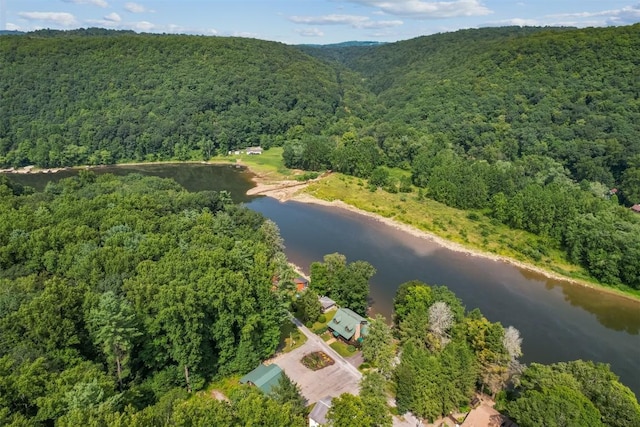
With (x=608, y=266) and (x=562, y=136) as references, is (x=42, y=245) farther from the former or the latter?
(x=562, y=136)

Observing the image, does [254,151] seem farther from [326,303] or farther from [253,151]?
[326,303]

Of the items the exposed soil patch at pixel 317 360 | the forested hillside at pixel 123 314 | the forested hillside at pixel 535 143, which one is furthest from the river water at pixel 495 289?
the forested hillside at pixel 123 314

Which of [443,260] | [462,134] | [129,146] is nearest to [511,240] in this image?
[443,260]

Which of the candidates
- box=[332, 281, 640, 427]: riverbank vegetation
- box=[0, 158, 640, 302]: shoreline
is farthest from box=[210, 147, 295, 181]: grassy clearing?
box=[332, 281, 640, 427]: riverbank vegetation

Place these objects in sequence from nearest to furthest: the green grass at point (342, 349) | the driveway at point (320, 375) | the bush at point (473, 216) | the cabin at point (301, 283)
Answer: the driveway at point (320, 375), the green grass at point (342, 349), the cabin at point (301, 283), the bush at point (473, 216)

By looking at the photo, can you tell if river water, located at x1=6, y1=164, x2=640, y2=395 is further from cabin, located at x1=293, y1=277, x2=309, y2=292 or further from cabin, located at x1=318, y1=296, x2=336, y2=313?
cabin, located at x1=293, y1=277, x2=309, y2=292

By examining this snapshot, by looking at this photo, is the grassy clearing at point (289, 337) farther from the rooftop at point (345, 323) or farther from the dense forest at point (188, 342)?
the rooftop at point (345, 323)

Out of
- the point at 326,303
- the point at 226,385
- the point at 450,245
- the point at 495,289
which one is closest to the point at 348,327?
the point at 326,303
